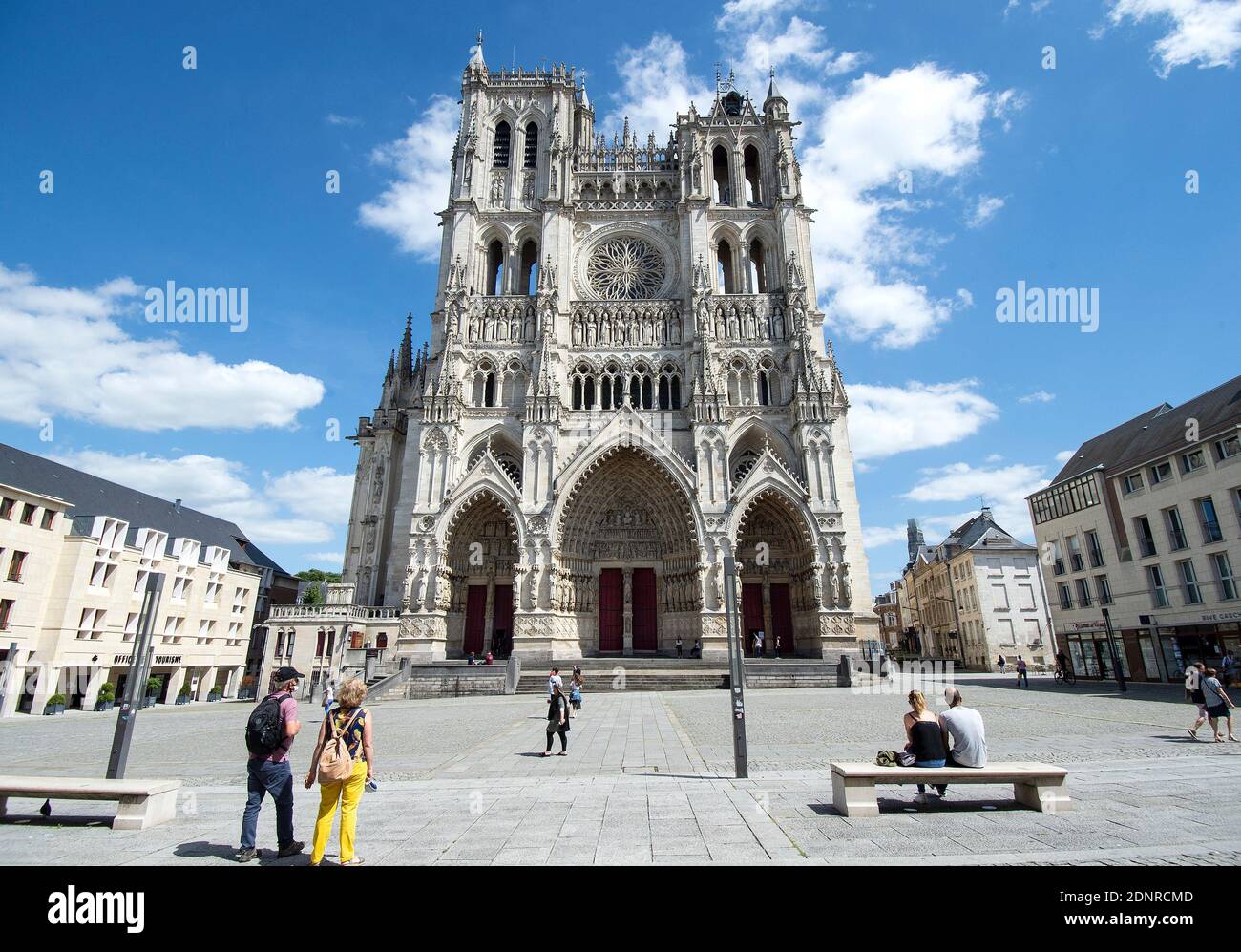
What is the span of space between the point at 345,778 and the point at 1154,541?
30.7 meters

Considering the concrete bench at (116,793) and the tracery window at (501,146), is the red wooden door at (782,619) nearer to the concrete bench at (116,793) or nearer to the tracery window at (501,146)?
the concrete bench at (116,793)

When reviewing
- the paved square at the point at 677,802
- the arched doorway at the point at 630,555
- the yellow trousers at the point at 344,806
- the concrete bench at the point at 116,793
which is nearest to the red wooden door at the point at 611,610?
the arched doorway at the point at 630,555

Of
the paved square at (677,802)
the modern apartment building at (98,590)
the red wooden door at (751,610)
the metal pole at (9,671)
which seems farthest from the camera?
the red wooden door at (751,610)

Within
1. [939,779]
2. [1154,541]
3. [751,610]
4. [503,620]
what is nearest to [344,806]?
[939,779]

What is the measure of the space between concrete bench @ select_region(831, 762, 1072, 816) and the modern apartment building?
23605 millimetres

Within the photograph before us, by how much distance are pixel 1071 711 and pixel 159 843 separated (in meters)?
17.8

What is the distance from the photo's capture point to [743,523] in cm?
2927

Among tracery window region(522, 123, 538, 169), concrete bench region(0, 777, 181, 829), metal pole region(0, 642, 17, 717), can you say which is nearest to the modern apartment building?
metal pole region(0, 642, 17, 717)

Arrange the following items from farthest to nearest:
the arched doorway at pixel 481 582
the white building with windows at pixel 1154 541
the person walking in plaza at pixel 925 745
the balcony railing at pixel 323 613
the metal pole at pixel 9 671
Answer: the arched doorway at pixel 481 582 → the balcony railing at pixel 323 613 → the white building with windows at pixel 1154 541 → the metal pole at pixel 9 671 → the person walking in plaza at pixel 925 745

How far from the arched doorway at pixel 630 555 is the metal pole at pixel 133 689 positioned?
19.5 metres

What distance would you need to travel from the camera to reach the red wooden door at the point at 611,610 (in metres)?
29.3

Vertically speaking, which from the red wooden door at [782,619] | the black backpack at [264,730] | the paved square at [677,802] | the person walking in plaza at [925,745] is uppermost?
the red wooden door at [782,619]

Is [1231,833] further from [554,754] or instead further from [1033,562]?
[1033,562]
